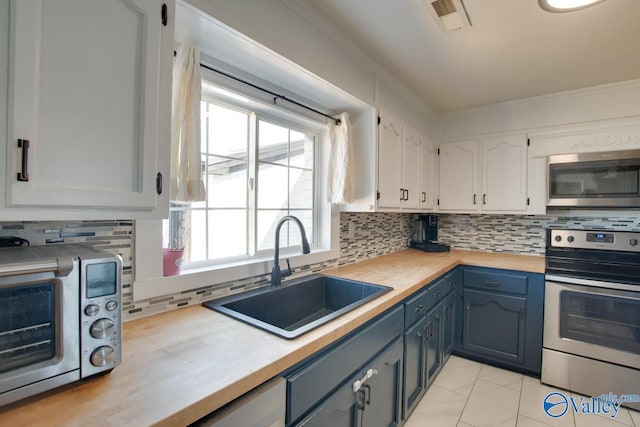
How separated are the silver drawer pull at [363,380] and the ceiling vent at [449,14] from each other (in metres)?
1.69

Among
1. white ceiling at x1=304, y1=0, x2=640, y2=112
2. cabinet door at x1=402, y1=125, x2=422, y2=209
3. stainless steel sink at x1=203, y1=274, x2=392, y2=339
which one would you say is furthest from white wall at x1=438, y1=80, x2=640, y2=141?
stainless steel sink at x1=203, y1=274, x2=392, y2=339

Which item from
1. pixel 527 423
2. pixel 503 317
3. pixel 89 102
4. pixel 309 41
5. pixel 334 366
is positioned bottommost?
pixel 527 423

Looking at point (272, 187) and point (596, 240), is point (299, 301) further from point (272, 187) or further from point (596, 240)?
point (596, 240)

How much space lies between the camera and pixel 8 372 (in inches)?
24.7

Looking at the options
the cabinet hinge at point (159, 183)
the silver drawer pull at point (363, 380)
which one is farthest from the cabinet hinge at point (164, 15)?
the silver drawer pull at point (363, 380)

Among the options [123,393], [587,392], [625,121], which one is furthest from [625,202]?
[123,393]

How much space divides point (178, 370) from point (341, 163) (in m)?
1.52

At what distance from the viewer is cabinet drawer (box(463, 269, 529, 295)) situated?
2355 millimetres

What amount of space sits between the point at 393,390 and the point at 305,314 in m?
0.59

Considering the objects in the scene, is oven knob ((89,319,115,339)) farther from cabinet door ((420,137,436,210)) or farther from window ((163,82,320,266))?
cabinet door ((420,137,436,210))

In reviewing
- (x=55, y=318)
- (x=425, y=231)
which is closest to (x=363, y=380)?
(x=55, y=318)

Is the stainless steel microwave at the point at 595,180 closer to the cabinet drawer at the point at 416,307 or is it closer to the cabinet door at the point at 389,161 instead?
the cabinet door at the point at 389,161

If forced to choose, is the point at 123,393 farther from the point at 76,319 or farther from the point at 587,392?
the point at 587,392

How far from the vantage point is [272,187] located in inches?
74.5
